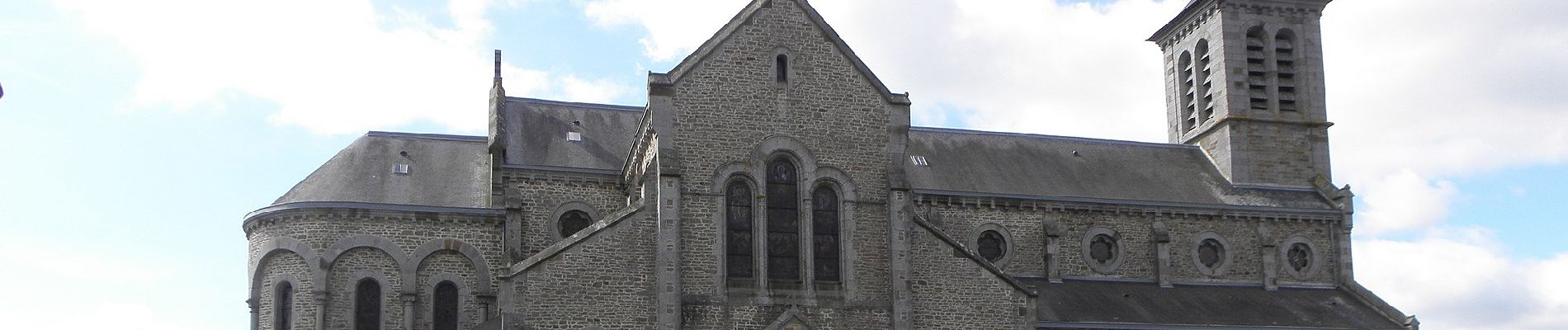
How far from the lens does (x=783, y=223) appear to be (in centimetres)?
3147

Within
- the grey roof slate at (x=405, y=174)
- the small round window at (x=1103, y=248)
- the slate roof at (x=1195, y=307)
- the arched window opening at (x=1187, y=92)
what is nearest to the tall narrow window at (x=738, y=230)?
A: the grey roof slate at (x=405, y=174)

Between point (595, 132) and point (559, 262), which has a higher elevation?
point (595, 132)

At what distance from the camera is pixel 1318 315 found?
122 feet

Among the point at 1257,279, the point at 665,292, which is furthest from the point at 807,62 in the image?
the point at 1257,279

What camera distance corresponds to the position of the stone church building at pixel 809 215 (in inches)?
1208

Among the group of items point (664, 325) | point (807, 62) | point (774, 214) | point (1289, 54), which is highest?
point (1289, 54)

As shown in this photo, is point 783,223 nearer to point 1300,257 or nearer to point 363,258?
point 363,258

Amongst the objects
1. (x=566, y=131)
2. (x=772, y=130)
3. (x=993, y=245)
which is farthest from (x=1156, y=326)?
(x=566, y=131)

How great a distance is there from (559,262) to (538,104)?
8.75 metres

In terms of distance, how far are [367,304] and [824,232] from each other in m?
9.04

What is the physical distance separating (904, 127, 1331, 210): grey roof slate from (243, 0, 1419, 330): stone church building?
72 millimetres

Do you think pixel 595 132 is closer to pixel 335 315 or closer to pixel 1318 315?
pixel 335 315

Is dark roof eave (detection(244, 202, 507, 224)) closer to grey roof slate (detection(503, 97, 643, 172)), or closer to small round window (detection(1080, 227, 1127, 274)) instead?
grey roof slate (detection(503, 97, 643, 172))

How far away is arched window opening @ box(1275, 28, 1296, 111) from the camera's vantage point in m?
42.6
